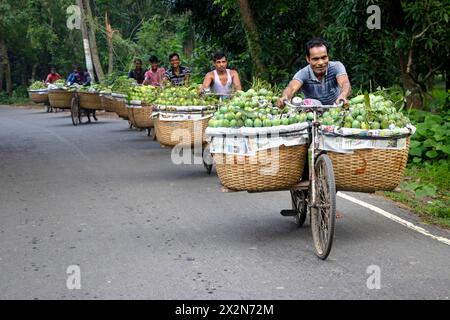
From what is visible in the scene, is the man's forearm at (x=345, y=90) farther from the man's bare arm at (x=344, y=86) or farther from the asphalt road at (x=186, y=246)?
the asphalt road at (x=186, y=246)

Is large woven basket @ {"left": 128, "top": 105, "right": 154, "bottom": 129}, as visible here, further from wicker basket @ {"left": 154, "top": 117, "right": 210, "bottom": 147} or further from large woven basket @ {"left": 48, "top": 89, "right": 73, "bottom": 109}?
large woven basket @ {"left": 48, "top": 89, "right": 73, "bottom": 109}

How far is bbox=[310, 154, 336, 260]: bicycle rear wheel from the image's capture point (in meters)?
6.41

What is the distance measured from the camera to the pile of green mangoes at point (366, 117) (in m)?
6.95

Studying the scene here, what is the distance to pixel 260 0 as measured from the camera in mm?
20125

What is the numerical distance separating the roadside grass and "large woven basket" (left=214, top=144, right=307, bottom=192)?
1.68 metres

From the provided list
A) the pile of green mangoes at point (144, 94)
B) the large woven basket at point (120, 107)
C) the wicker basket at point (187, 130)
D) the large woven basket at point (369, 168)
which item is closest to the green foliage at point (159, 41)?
the large woven basket at point (120, 107)

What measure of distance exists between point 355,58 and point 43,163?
793 cm

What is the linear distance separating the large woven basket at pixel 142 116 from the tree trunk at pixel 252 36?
436 centimetres

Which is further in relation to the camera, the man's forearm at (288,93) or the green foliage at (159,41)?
the green foliage at (159,41)

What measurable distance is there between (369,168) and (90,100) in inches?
685

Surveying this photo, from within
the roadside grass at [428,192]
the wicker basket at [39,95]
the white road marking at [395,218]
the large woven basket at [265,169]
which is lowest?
the wicker basket at [39,95]

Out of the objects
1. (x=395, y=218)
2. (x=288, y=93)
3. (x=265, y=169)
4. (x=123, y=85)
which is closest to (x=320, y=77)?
(x=288, y=93)

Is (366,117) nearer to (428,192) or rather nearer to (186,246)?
(186,246)

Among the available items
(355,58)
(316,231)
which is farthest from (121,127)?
(316,231)
